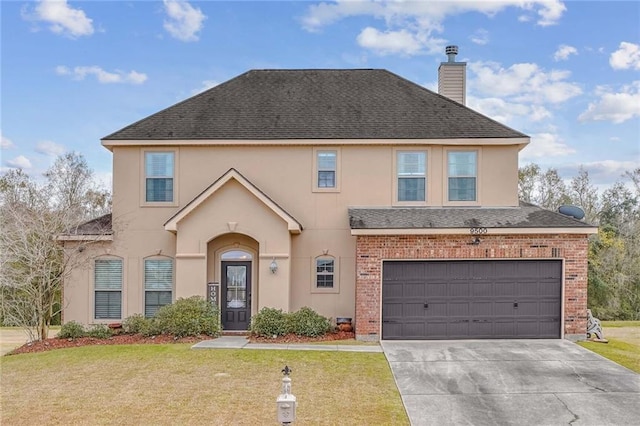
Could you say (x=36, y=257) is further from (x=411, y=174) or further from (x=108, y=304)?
→ (x=411, y=174)

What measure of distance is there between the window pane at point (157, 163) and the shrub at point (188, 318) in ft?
14.0

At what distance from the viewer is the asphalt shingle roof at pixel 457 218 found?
12.9 m

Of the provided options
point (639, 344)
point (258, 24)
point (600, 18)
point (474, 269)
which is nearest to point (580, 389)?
point (474, 269)

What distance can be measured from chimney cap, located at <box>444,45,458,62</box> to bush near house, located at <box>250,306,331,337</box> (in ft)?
34.5

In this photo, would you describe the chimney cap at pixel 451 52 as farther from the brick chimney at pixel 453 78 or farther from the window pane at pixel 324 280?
the window pane at pixel 324 280

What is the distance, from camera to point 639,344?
13555 mm

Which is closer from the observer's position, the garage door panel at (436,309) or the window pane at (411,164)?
the garage door panel at (436,309)

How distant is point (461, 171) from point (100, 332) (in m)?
11.9

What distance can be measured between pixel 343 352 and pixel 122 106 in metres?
15.9

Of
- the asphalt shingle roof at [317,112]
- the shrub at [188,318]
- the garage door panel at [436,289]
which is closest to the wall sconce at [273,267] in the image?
the shrub at [188,318]

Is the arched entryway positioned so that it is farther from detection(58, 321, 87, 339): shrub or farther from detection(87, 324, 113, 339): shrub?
detection(58, 321, 87, 339): shrub

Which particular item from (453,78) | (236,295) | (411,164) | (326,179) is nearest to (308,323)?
(236,295)

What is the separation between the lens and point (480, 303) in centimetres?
1295

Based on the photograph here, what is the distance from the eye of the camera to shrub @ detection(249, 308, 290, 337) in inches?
509
